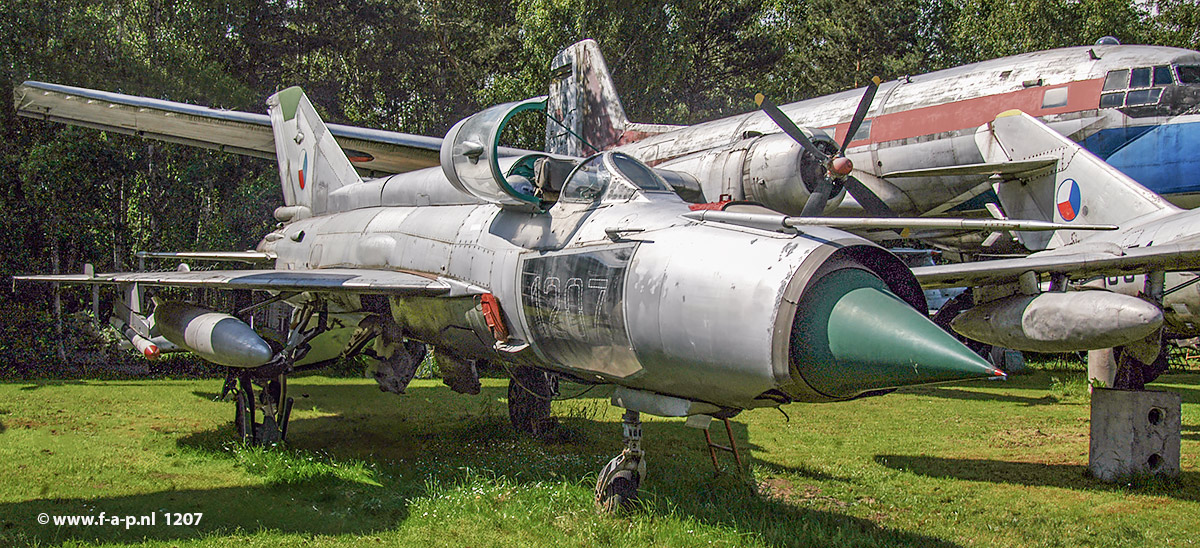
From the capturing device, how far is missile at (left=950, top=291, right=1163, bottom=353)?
6270 mm

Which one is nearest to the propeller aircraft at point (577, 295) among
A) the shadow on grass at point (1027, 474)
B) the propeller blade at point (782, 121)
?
the propeller blade at point (782, 121)

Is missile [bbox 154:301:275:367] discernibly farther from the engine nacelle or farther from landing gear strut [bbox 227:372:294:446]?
the engine nacelle

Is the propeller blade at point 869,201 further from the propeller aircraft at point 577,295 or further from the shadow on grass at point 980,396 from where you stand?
the propeller aircraft at point 577,295

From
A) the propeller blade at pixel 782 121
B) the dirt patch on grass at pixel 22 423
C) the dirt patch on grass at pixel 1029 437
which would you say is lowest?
the dirt patch on grass at pixel 1029 437

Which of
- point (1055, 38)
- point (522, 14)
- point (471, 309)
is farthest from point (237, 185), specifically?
point (1055, 38)

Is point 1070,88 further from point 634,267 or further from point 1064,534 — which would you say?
point 634,267

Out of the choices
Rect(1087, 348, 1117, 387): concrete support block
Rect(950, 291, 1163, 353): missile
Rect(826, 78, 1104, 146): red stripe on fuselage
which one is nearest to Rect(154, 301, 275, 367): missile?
Rect(950, 291, 1163, 353): missile

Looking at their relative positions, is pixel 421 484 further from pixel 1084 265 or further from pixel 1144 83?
pixel 1144 83

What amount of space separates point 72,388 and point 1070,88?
54.3ft

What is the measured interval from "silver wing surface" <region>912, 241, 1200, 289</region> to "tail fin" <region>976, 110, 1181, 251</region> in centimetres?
139

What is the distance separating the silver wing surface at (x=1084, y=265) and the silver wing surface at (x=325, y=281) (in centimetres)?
413

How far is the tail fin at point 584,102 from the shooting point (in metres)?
16.7

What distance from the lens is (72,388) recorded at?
46.2ft

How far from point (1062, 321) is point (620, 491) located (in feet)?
12.7
